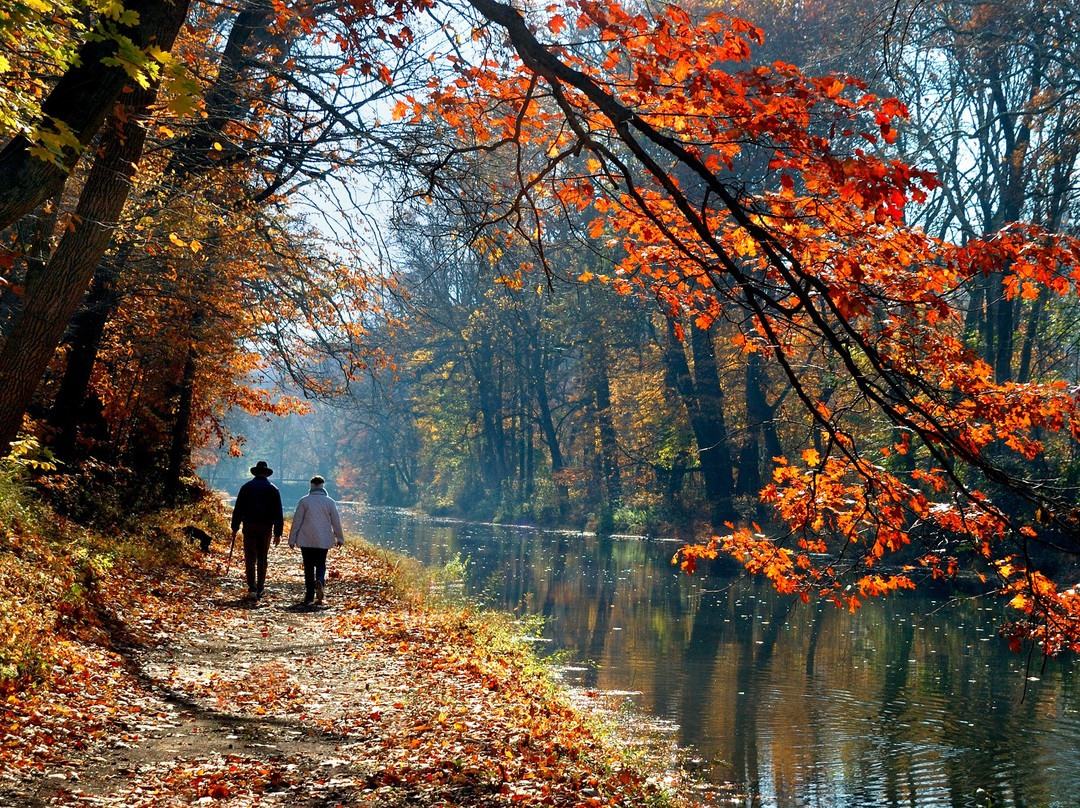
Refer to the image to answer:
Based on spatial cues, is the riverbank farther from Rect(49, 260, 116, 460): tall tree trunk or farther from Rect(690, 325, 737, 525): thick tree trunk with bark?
Rect(690, 325, 737, 525): thick tree trunk with bark

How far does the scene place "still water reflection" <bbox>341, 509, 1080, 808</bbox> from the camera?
9180mm

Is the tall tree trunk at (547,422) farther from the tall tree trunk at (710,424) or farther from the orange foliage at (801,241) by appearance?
the orange foliage at (801,241)

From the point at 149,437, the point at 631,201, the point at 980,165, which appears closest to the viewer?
the point at 631,201

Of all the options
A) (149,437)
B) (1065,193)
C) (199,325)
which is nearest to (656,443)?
(1065,193)

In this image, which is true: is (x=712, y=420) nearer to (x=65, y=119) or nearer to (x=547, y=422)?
(x=547, y=422)

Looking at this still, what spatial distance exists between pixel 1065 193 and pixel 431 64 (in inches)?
837

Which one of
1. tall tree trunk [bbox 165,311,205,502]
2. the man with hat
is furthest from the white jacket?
tall tree trunk [bbox 165,311,205,502]

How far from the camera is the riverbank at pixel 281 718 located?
19.2ft

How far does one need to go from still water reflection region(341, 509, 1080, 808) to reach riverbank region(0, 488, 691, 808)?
2.14m

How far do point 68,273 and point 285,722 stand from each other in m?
3.90

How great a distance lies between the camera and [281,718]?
7465mm

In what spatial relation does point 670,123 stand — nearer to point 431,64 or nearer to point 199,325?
point 431,64

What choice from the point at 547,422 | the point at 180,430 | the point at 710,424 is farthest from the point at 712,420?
the point at 180,430

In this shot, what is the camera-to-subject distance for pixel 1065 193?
23406 mm
